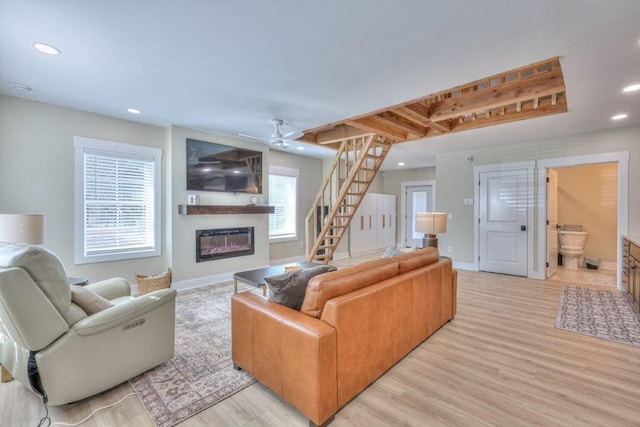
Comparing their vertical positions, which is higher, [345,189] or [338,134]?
[338,134]

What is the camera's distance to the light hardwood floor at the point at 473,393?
1762 mm

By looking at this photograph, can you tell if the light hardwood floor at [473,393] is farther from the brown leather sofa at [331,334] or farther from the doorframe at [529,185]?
the doorframe at [529,185]

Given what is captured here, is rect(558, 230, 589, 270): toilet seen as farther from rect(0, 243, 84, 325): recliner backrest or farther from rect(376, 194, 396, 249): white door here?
rect(0, 243, 84, 325): recliner backrest

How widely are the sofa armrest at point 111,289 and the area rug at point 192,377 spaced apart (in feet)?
2.20

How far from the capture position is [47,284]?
1.73 m

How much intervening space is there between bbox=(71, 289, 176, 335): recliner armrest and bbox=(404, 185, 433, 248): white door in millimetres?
7572

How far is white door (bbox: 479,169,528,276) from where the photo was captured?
527 centimetres

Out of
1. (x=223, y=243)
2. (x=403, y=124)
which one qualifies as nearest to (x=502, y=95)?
(x=403, y=124)

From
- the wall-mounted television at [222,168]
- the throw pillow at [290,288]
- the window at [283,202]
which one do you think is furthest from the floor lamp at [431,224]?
the window at [283,202]

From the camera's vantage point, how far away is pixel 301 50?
7.52 feet

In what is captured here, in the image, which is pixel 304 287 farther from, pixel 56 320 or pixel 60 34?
pixel 60 34

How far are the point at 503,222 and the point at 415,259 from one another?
3746 mm

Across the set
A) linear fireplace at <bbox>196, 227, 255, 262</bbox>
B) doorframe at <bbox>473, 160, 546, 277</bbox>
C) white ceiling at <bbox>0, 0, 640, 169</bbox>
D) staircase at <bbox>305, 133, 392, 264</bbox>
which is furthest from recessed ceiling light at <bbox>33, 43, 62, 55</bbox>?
doorframe at <bbox>473, 160, 546, 277</bbox>

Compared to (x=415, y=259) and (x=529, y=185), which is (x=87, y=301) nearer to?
(x=415, y=259)
